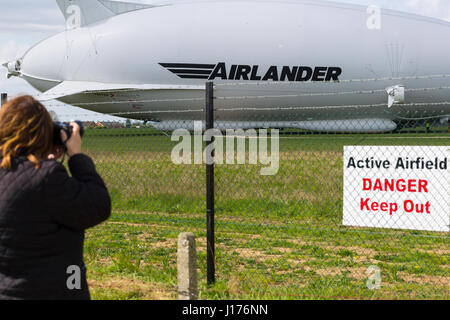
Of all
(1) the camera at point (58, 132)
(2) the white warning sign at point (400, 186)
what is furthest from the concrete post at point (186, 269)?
(2) the white warning sign at point (400, 186)

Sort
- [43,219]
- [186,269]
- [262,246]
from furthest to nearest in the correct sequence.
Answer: [262,246] < [186,269] < [43,219]

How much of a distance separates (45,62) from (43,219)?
24.5m

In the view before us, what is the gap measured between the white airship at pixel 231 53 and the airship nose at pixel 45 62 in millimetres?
53

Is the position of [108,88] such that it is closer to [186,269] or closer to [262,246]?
[262,246]

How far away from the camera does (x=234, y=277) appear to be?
5.50m

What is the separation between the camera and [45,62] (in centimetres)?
2516

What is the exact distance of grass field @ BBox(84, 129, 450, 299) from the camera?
538 cm

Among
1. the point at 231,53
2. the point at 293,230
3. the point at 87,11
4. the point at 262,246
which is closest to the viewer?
the point at 262,246

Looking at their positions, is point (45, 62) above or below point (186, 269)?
above

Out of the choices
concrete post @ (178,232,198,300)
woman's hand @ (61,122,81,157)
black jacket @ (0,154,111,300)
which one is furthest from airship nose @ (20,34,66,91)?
black jacket @ (0,154,111,300)

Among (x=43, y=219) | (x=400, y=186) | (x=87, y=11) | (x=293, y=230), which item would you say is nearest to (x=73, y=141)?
(x=43, y=219)

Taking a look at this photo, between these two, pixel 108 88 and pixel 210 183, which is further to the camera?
pixel 108 88

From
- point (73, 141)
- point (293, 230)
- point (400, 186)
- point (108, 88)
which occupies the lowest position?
point (293, 230)
